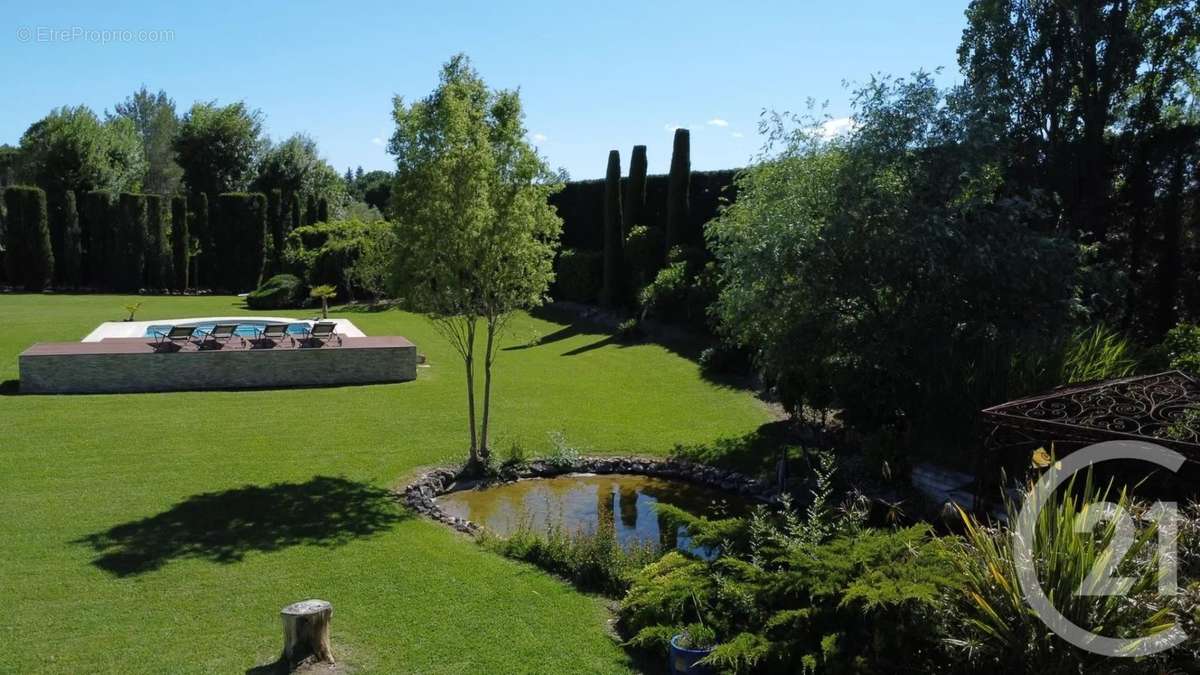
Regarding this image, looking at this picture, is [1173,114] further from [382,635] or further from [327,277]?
[327,277]

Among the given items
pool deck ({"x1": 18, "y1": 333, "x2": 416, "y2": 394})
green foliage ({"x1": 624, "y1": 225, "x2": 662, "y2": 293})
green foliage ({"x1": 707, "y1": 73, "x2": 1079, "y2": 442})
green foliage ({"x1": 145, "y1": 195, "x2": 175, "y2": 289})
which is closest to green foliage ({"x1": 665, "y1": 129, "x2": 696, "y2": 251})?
green foliage ({"x1": 624, "y1": 225, "x2": 662, "y2": 293})

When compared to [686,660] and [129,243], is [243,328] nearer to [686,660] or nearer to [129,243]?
[129,243]

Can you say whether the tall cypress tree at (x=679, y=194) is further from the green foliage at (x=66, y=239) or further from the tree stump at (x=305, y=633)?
the green foliage at (x=66, y=239)

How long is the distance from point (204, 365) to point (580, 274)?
49.1 feet

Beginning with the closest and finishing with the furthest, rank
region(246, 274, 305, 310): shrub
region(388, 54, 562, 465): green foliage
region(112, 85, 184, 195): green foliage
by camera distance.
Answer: region(388, 54, 562, 465): green foliage → region(246, 274, 305, 310): shrub → region(112, 85, 184, 195): green foliage

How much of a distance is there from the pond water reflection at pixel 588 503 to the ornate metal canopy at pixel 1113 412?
411 centimetres

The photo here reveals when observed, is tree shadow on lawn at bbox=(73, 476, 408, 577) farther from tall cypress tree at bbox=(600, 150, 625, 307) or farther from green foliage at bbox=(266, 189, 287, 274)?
green foliage at bbox=(266, 189, 287, 274)

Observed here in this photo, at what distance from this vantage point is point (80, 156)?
39781 mm

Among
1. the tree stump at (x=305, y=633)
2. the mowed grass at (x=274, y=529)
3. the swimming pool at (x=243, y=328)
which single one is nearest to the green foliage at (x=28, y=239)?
the swimming pool at (x=243, y=328)

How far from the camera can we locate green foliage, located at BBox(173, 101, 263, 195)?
1742 inches

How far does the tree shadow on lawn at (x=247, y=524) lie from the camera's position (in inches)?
310

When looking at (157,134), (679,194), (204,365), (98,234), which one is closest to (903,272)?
(204,365)

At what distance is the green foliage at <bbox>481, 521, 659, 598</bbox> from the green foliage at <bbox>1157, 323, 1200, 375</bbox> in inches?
271
